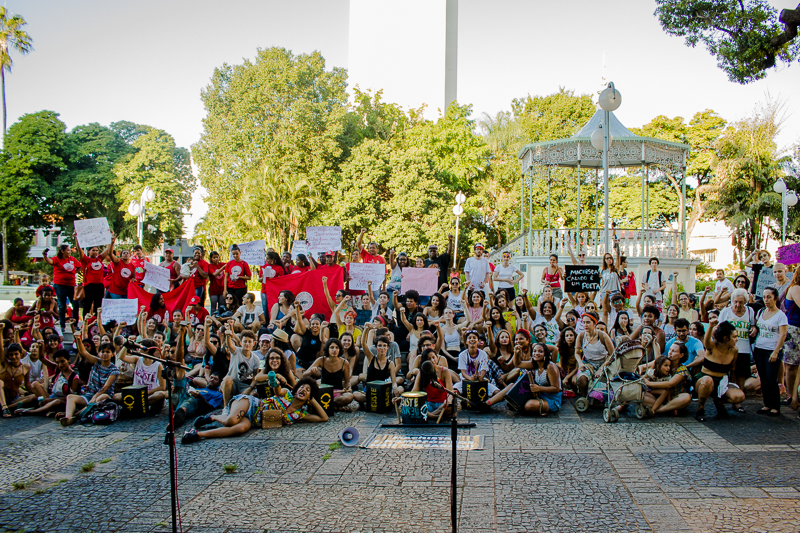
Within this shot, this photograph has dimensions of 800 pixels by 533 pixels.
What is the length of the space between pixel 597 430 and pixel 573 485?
205 centimetres

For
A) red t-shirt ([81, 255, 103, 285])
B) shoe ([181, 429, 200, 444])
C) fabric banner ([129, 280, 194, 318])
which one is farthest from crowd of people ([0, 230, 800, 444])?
red t-shirt ([81, 255, 103, 285])

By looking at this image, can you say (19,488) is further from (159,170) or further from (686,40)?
(159,170)

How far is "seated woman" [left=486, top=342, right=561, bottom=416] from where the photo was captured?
26.2 feet

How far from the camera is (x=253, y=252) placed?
493 inches

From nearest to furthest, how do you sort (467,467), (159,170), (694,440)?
(467,467) → (694,440) → (159,170)

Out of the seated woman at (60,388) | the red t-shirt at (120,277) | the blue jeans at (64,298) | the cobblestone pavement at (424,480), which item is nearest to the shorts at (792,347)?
the cobblestone pavement at (424,480)

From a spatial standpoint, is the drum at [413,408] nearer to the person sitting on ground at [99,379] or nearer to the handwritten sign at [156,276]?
the person sitting on ground at [99,379]

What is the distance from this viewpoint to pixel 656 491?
509cm

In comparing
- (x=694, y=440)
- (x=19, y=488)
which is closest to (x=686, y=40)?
(x=694, y=440)

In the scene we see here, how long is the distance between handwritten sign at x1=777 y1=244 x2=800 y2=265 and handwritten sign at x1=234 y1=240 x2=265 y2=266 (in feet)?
33.1

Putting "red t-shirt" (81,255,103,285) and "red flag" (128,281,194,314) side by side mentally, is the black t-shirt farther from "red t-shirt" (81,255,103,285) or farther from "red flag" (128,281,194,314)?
"red t-shirt" (81,255,103,285)

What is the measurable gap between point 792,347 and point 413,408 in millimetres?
5134

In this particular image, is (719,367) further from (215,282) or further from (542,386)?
(215,282)

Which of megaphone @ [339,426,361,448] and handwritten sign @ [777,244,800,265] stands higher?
handwritten sign @ [777,244,800,265]
